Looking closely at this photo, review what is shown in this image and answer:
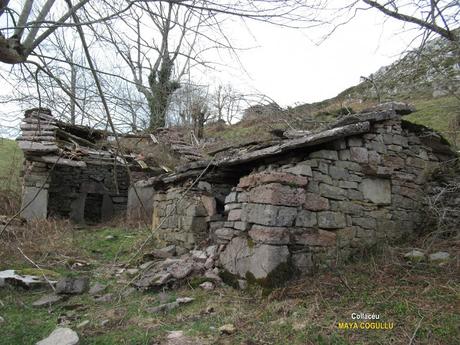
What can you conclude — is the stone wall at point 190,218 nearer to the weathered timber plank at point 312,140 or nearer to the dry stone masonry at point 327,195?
the dry stone masonry at point 327,195

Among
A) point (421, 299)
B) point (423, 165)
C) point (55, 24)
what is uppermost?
point (55, 24)

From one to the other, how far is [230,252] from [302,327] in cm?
166

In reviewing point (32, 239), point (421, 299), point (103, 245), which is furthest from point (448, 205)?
point (32, 239)

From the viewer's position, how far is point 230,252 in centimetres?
483

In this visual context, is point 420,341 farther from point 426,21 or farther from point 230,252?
point 426,21

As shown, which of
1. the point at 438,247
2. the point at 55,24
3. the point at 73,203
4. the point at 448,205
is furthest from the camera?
the point at 73,203

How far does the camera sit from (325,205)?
4.58 metres

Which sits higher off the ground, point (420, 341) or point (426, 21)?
point (426, 21)

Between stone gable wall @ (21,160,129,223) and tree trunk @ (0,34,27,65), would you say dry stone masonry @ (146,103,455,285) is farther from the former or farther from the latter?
stone gable wall @ (21,160,129,223)

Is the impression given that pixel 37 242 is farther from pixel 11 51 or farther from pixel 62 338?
pixel 11 51

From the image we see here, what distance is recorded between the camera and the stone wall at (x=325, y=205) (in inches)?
170

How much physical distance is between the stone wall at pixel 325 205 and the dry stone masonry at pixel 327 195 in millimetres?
12

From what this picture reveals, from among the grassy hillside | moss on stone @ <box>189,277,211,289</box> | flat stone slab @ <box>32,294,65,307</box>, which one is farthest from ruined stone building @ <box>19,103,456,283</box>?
the grassy hillside

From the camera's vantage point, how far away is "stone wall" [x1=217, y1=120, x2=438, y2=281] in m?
4.32
